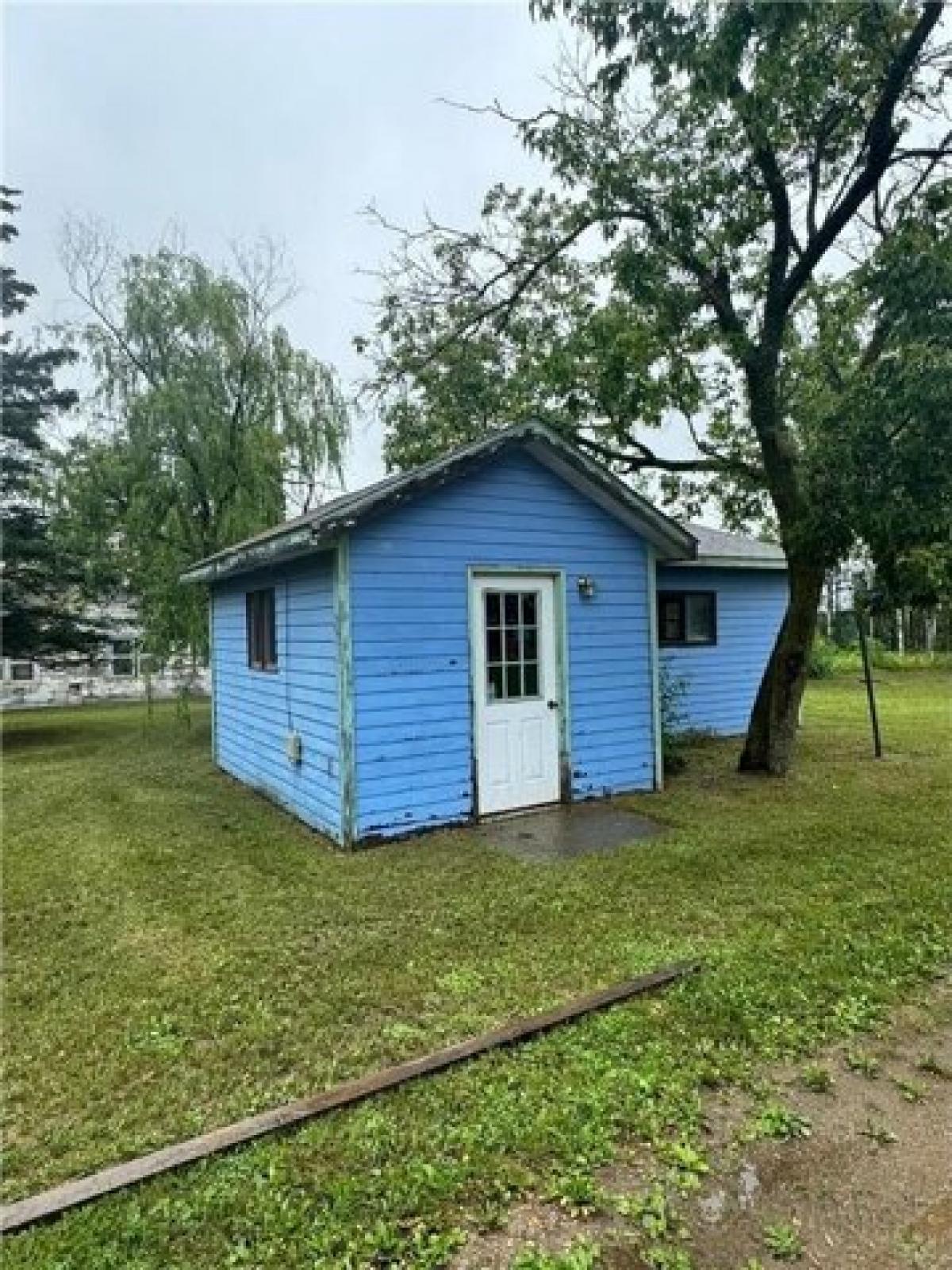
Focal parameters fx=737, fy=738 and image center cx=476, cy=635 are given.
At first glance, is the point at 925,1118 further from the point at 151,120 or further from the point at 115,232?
the point at 115,232

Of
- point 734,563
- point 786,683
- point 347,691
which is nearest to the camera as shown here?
point 347,691

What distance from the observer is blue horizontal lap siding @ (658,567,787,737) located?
428 inches

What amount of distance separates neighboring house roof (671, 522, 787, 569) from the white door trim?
11.9 feet

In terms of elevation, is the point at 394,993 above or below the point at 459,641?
below

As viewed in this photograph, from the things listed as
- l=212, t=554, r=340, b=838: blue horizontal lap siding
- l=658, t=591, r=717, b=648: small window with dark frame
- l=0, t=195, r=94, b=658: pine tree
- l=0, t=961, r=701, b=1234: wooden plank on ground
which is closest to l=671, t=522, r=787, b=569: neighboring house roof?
l=658, t=591, r=717, b=648: small window with dark frame

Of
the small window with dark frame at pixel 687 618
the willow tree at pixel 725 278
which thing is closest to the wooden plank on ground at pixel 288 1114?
the willow tree at pixel 725 278

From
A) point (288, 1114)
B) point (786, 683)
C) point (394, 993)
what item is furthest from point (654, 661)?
point (288, 1114)

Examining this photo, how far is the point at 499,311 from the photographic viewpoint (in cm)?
909

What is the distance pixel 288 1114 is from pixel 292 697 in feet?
16.0

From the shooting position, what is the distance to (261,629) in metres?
8.24

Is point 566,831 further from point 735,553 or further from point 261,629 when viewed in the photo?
point 735,553

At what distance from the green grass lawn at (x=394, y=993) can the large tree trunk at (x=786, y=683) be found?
3.28 feet

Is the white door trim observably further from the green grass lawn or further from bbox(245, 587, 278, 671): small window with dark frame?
bbox(245, 587, 278, 671): small window with dark frame

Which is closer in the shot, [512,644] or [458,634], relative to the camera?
[458,634]
